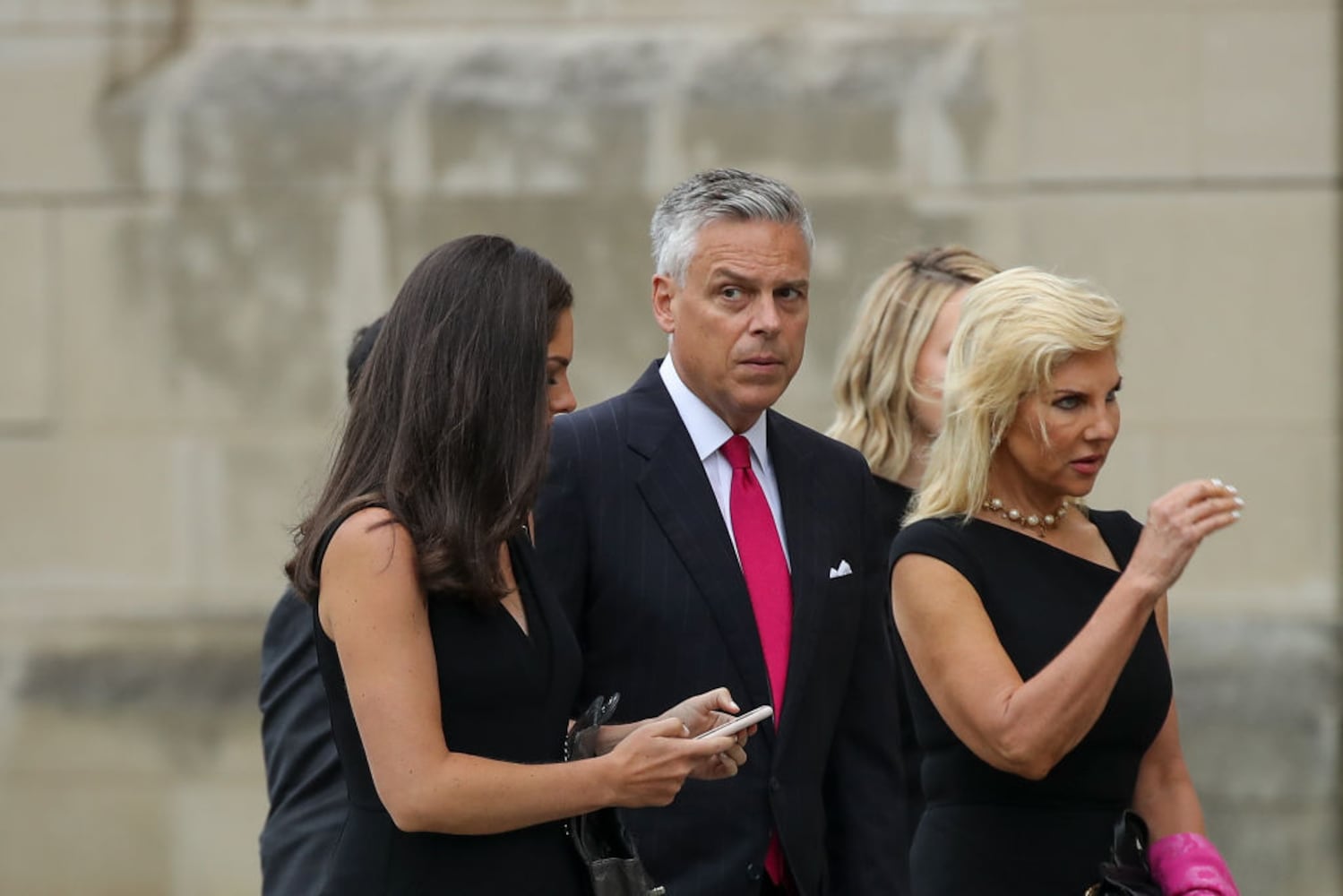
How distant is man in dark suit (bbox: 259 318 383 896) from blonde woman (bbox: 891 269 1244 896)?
4.11 feet

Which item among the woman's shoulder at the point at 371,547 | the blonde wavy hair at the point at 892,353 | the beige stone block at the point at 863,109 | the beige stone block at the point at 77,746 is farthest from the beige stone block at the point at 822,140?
the woman's shoulder at the point at 371,547

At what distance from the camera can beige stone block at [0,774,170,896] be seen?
702 centimetres

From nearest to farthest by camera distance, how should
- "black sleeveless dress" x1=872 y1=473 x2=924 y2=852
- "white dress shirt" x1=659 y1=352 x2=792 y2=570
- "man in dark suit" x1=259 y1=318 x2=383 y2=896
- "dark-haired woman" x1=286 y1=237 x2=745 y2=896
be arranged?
"dark-haired woman" x1=286 y1=237 x2=745 y2=896, "white dress shirt" x1=659 y1=352 x2=792 y2=570, "man in dark suit" x1=259 y1=318 x2=383 y2=896, "black sleeveless dress" x1=872 y1=473 x2=924 y2=852

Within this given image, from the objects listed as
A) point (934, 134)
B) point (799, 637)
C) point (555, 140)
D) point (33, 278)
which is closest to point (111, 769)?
point (33, 278)

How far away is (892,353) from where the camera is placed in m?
4.87

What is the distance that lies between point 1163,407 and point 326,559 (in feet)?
14.0

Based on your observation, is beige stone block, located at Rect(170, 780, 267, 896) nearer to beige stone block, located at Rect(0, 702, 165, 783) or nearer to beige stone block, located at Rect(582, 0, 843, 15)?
beige stone block, located at Rect(0, 702, 165, 783)

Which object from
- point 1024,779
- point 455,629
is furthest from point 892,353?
point 455,629

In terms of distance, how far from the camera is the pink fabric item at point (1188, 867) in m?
3.64

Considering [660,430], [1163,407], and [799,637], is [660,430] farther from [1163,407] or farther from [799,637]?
[1163,407]

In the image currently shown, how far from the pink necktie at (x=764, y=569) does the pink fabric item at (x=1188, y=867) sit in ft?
2.30

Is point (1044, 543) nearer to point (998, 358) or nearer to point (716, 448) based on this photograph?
point (998, 358)

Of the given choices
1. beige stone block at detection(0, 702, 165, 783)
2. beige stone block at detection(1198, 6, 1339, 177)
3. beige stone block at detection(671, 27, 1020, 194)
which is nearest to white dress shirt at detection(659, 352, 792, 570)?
beige stone block at detection(671, 27, 1020, 194)

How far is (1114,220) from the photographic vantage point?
671 centimetres
